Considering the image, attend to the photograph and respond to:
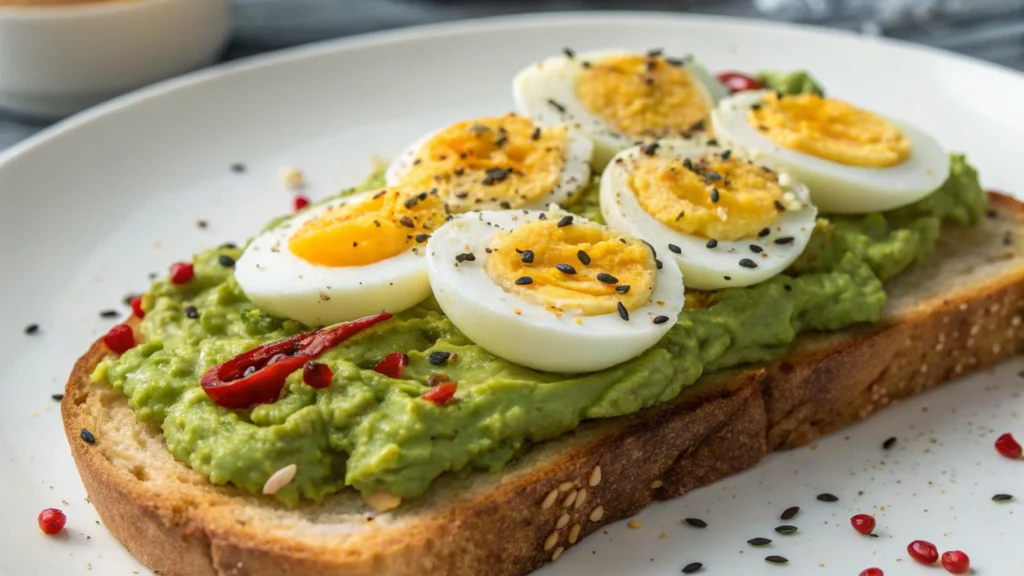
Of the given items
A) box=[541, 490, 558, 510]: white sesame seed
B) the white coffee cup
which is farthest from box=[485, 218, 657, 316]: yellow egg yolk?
the white coffee cup

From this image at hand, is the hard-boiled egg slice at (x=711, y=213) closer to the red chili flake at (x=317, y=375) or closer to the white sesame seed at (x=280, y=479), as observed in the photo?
the red chili flake at (x=317, y=375)

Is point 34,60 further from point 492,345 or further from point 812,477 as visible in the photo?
point 812,477

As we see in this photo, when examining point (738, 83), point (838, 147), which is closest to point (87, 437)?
point (838, 147)

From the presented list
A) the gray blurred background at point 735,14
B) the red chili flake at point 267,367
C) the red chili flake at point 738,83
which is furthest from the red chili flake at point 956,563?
the gray blurred background at point 735,14

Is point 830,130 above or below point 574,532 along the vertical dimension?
above

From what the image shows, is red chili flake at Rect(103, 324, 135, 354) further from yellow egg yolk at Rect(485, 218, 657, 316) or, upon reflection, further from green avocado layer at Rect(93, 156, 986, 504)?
yellow egg yolk at Rect(485, 218, 657, 316)

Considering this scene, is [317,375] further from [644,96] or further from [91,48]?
[91,48]
